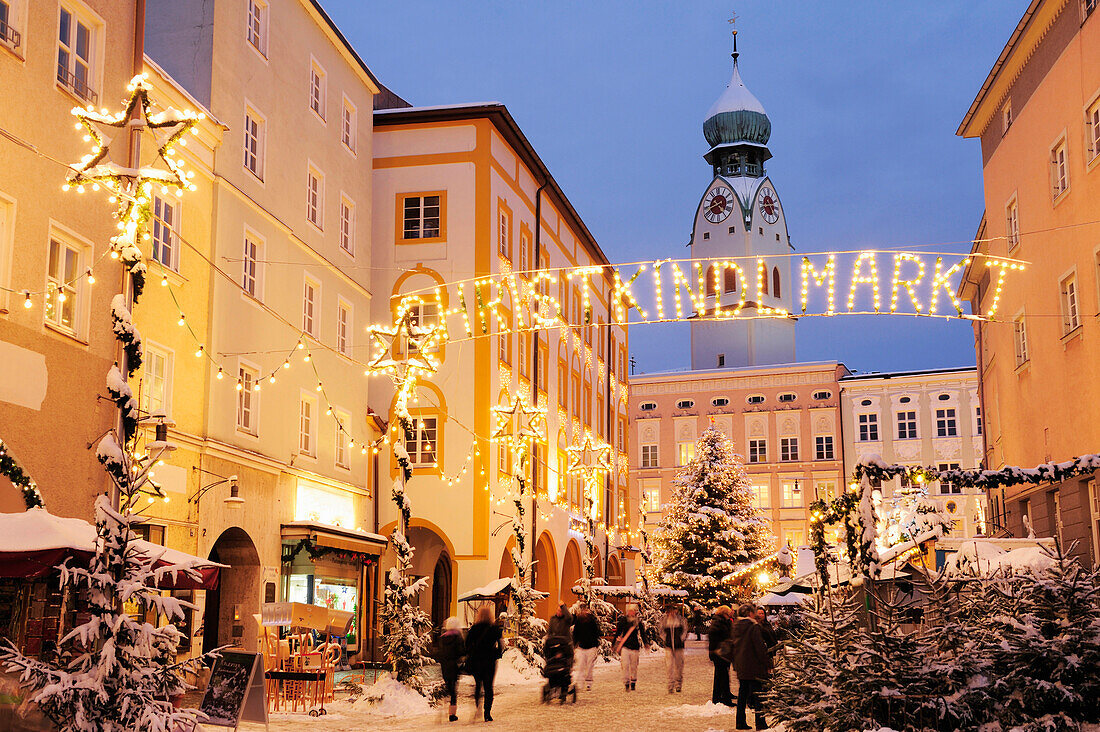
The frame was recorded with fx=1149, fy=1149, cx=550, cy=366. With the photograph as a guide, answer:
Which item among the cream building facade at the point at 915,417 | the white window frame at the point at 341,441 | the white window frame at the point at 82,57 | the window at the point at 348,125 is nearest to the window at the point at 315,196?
the window at the point at 348,125

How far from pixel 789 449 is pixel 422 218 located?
1724 inches

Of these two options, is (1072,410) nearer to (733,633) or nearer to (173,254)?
(733,633)

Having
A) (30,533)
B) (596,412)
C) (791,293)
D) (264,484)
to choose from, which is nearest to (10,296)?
(30,533)

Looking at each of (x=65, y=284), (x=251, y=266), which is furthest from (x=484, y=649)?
(x=251, y=266)

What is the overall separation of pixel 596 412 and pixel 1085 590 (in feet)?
127

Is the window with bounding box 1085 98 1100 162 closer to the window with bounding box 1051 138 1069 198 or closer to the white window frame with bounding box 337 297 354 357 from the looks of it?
the window with bounding box 1051 138 1069 198

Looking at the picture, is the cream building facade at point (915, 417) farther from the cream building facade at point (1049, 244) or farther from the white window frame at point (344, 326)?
the white window frame at point (344, 326)

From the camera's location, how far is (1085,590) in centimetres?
1091

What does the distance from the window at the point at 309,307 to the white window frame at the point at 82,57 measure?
8.98 meters

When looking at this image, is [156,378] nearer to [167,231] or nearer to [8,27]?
[167,231]

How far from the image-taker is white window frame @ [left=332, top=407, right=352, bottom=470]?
92.2 ft

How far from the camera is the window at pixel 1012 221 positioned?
28016 millimetres

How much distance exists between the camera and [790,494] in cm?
7044

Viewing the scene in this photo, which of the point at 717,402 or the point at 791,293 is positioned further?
the point at 791,293
